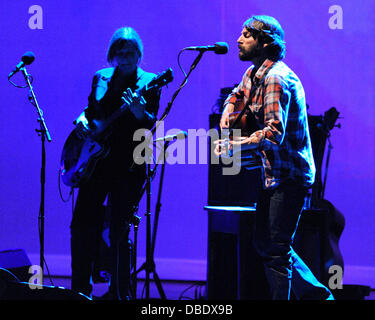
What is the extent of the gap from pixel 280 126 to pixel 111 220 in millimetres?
1347

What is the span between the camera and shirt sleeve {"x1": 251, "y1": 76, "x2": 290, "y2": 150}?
8.23ft

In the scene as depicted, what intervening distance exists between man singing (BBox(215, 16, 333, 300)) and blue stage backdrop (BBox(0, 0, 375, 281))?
2.20 meters

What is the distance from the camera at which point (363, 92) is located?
15.8 feet

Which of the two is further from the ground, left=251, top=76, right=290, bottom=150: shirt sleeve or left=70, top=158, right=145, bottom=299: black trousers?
left=251, top=76, right=290, bottom=150: shirt sleeve

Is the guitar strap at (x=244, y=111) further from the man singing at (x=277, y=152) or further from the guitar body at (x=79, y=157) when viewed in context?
the guitar body at (x=79, y=157)

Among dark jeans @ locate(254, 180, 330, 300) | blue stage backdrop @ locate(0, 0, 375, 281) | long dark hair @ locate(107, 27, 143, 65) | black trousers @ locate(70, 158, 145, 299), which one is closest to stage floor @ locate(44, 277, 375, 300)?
blue stage backdrop @ locate(0, 0, 375, 281)

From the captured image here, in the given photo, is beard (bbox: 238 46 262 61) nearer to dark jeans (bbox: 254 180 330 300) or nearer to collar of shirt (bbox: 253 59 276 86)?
collar of shirt (bbox: 253 59 276 86)

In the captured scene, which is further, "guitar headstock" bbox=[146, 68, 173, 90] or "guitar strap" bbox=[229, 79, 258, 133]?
"guitar headstock" bbox=[146, 68, 173, 90]

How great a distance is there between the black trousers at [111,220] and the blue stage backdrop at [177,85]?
1692mm

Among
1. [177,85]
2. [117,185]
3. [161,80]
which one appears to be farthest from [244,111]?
[177,85]

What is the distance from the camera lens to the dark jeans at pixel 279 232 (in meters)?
2.59
